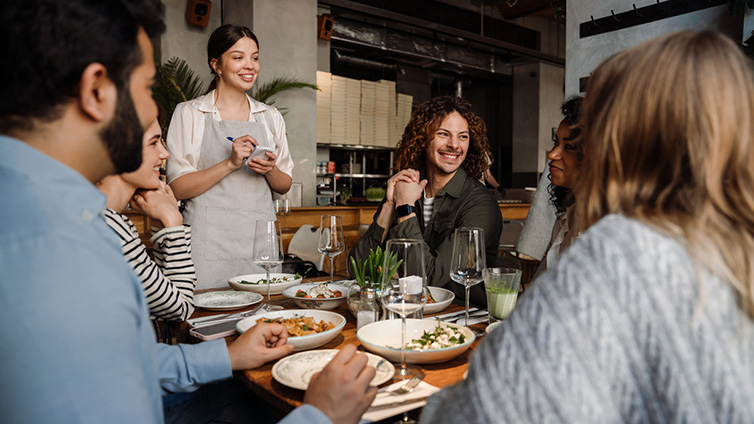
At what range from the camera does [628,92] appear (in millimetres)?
650

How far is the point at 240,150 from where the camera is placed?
2.41 metres

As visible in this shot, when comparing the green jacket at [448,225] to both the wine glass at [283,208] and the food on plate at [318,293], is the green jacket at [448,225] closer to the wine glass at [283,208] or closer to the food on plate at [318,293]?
the food on plate at [318,293]

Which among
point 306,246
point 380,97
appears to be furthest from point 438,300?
point 380,97

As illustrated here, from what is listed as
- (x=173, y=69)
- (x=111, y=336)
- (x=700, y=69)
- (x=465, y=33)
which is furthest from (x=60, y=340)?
(x=465, y=33)

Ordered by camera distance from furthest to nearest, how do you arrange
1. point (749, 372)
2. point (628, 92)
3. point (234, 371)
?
point (234, 371) < point (628, 92) < point (749, 372)

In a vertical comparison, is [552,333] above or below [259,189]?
below

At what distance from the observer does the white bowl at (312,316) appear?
4.24ft

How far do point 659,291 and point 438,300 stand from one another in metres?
1.22

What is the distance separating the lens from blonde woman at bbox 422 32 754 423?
546 mm

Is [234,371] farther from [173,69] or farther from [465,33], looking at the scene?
[465,33]

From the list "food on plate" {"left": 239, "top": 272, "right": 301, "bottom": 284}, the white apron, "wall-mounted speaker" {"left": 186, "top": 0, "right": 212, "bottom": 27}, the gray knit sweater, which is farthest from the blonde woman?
"wall-mounted speaker" {"left": 186, "top": 0, "right": 212, "bottom": 27}

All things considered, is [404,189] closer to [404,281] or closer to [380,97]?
[404,281]

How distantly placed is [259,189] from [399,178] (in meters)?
0.79

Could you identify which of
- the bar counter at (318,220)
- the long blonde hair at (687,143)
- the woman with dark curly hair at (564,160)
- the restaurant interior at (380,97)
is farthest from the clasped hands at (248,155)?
the long blonde hair at (687,143)
